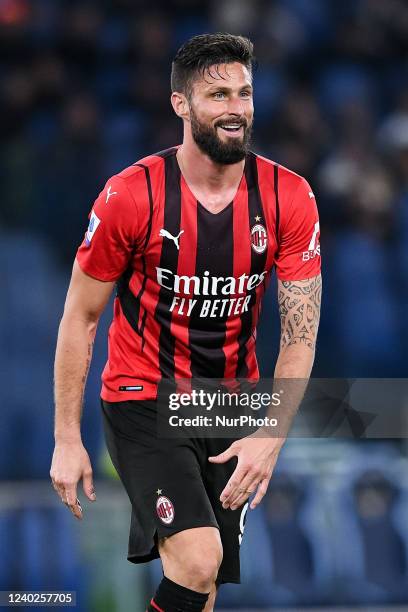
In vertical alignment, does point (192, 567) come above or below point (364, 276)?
below

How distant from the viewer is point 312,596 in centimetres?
532

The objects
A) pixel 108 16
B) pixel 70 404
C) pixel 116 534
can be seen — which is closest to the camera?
pixel 70 404

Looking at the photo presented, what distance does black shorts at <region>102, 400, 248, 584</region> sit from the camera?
3529 mm

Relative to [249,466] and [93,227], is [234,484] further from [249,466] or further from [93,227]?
[93,227]

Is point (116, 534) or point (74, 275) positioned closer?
point (74, 275)

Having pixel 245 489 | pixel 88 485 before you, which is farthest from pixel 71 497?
pixel 245 489

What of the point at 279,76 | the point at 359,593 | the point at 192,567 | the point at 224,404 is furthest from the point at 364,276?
the point at 192,567

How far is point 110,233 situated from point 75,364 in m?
0.44

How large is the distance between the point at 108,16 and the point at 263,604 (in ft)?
14.3

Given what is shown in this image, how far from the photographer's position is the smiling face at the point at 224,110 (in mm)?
3607

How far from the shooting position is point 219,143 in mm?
3635

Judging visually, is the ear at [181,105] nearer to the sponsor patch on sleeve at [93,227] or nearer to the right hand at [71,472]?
the sponsor patch on sleeve at [93,227]

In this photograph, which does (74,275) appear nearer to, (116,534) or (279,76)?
(116,534)
